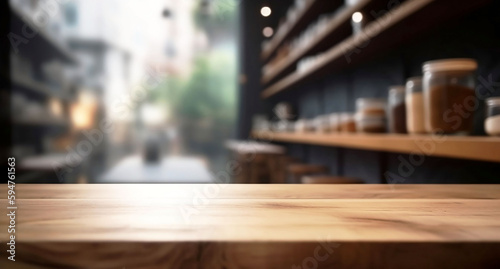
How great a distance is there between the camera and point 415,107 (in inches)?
54.6

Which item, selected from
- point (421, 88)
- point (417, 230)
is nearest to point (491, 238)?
point (417, 230)

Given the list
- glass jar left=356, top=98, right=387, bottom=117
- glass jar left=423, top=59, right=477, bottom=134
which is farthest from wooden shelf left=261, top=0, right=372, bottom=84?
glass jar left=423, top=59, right=477, bottom=134

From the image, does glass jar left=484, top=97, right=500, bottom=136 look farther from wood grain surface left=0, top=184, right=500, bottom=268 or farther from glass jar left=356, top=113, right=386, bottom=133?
glass jar left=356, top=113, right=386, bottom=133

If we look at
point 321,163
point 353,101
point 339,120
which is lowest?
point 321,163

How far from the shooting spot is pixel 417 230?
0.44 meters

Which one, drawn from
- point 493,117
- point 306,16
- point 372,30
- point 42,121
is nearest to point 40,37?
point 42,121

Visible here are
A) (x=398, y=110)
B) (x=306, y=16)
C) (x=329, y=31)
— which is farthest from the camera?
(x=306, y=16)

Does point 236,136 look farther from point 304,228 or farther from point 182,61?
point 304,228

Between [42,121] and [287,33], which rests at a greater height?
[287,33]

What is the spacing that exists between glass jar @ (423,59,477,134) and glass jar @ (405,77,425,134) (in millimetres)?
147

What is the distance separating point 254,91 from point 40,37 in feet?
10.7

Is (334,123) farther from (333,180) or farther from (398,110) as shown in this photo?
(398,110)

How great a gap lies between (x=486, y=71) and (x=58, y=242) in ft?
5.20

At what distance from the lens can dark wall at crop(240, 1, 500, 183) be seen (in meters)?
1.45
